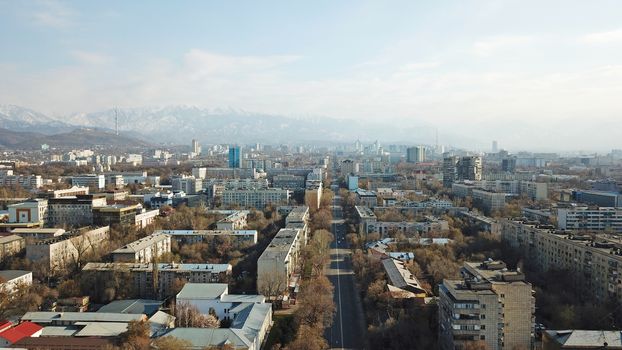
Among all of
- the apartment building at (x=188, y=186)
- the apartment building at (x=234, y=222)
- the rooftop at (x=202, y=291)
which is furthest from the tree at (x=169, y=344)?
the apartment building at (x=188, y=186)

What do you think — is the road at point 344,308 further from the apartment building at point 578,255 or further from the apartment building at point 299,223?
the apartment building at point 578,255

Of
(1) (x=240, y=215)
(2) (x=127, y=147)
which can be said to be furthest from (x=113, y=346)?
(2) (x=127, y=147)

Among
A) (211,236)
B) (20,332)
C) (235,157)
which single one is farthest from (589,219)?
(235,157)

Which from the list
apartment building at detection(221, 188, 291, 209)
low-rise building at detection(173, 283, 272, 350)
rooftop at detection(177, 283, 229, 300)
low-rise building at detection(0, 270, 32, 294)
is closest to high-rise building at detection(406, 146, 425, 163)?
apartment building at detection(221, 188, 291, 209)

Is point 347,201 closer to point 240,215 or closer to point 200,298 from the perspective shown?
point 240,215

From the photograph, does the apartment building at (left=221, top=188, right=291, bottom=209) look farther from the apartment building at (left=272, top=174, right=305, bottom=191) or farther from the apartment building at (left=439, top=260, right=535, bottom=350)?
the apartment building at (left=439, top=260, right=535, bottom=350)

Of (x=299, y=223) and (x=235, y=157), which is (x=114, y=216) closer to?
(x=299, y=223)
